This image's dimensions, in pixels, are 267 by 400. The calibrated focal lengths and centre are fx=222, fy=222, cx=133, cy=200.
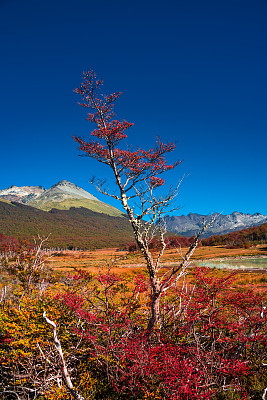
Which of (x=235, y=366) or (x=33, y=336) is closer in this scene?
(x=235, y=366)

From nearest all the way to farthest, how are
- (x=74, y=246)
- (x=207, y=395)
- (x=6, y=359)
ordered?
(x=207, y=395), (x=6, y=359), (x=74, y=246)

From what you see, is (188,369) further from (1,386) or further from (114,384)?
(1,386)

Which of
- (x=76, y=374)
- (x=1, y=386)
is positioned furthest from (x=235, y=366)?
(x=1, y=386)

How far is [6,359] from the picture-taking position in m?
5.64

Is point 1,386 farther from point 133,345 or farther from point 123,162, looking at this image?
point 123,162

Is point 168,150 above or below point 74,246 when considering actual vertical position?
above

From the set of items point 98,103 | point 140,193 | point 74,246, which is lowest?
point 74,246

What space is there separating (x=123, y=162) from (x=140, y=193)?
3.91 feet

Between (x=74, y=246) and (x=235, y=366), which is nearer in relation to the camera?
(x=235, y=366)

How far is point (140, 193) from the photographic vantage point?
7352mm

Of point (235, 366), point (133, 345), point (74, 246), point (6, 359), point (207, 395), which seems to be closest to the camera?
point (207, 395)

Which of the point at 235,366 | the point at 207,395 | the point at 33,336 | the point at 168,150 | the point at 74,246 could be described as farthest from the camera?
the point at 74,246

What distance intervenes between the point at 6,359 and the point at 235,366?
215 inches

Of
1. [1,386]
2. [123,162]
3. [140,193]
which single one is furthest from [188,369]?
[123,162]
